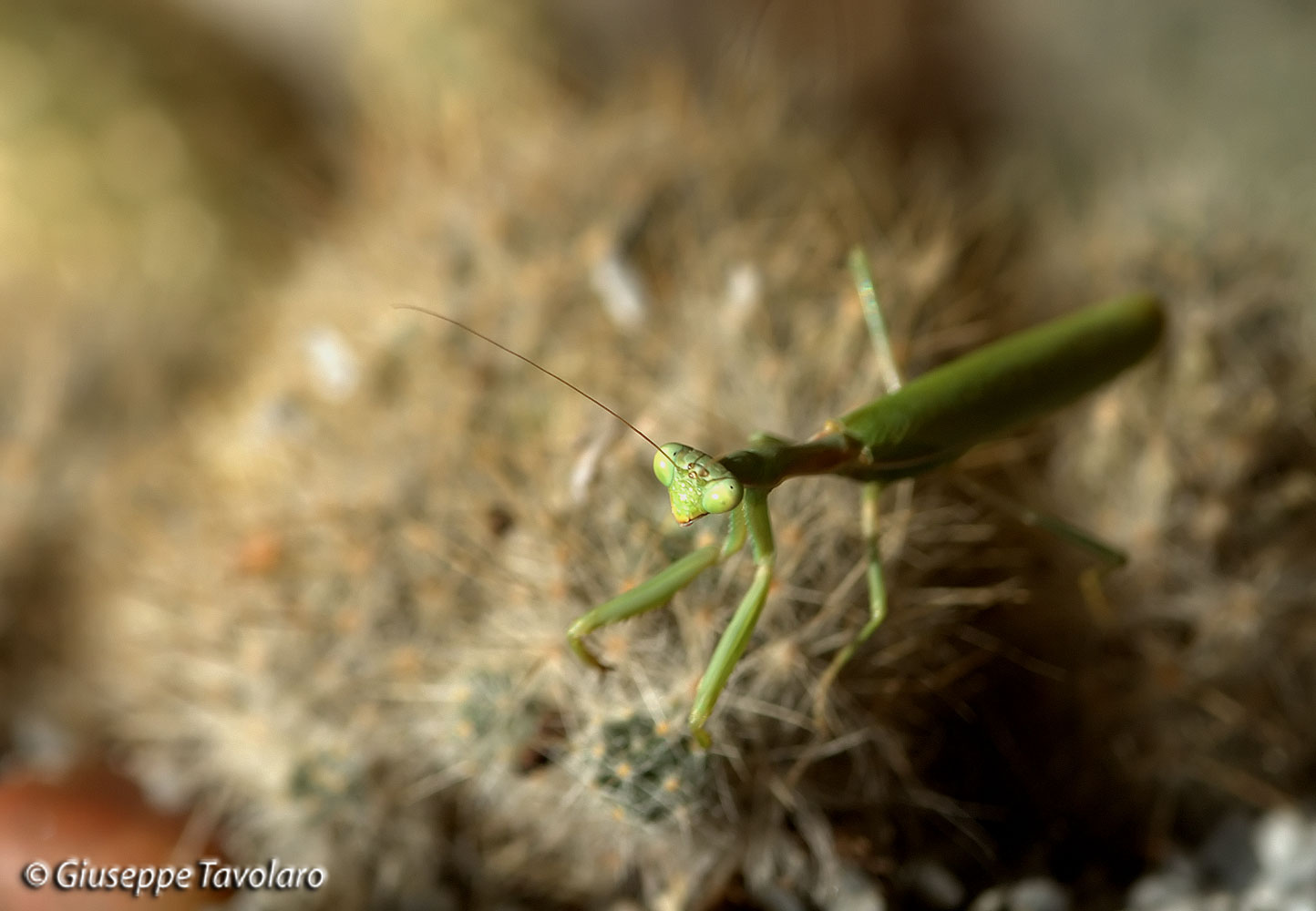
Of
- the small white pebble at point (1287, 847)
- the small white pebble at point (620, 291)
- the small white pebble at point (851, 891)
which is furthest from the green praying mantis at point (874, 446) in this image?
the small white pebble at point (1287, 847)

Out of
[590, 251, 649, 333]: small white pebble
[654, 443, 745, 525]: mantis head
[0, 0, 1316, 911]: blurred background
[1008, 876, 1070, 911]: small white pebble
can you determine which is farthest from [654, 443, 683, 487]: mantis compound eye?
[1008, 876, 1070, 911]: small white pebble

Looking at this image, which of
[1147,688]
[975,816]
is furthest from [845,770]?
[1147,688]

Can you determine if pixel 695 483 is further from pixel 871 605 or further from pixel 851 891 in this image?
pixel 851 891

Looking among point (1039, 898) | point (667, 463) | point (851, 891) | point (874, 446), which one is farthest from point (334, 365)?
point (1039, 898)

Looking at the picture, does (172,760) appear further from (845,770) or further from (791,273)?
(791,273)

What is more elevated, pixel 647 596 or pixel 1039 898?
pixel 647 596

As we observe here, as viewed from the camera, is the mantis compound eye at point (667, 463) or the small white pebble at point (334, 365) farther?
the small white pebble at point (334, 365)

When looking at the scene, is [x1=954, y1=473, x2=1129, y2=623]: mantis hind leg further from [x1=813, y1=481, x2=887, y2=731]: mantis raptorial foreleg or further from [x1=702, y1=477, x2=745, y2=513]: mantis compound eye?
[x1=702, y1=477, x2=745, y2=513]: mantis compound eye

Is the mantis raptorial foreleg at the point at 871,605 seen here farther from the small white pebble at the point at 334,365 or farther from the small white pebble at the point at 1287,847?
the small white pebble at the point at 334,365
